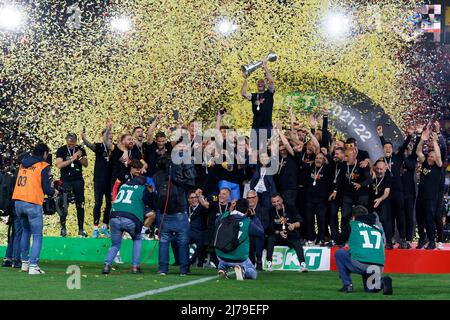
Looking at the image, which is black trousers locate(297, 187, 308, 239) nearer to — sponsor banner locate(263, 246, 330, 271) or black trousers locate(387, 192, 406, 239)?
sponsor banner locate(263, 246, 330, 271)

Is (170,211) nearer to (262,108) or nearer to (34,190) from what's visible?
(34,190)

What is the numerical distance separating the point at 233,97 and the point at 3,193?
1295 cm

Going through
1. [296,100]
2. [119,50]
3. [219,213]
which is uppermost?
[119,50]

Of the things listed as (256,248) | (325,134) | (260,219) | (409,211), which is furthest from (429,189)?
(256,248)

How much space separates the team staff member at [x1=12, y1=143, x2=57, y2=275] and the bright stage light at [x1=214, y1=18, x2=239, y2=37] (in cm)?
1640

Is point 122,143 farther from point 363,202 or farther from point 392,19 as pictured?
point 392,19

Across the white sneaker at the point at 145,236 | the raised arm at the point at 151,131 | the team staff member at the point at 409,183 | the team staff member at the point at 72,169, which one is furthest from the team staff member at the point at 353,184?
the team staff member at the point at 72,169

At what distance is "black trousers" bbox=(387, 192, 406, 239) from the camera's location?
20172mm

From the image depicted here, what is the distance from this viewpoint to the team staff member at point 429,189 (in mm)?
19938

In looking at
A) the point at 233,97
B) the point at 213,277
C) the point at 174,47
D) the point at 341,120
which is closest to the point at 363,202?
the point at 213,277

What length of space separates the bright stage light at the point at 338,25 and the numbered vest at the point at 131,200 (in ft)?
53.7

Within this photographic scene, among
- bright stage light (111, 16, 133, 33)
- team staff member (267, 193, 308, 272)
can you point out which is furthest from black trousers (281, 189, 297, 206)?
bright stage light (111, 16, 133, 33)

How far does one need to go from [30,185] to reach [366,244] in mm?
5277

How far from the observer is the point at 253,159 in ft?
65.2
